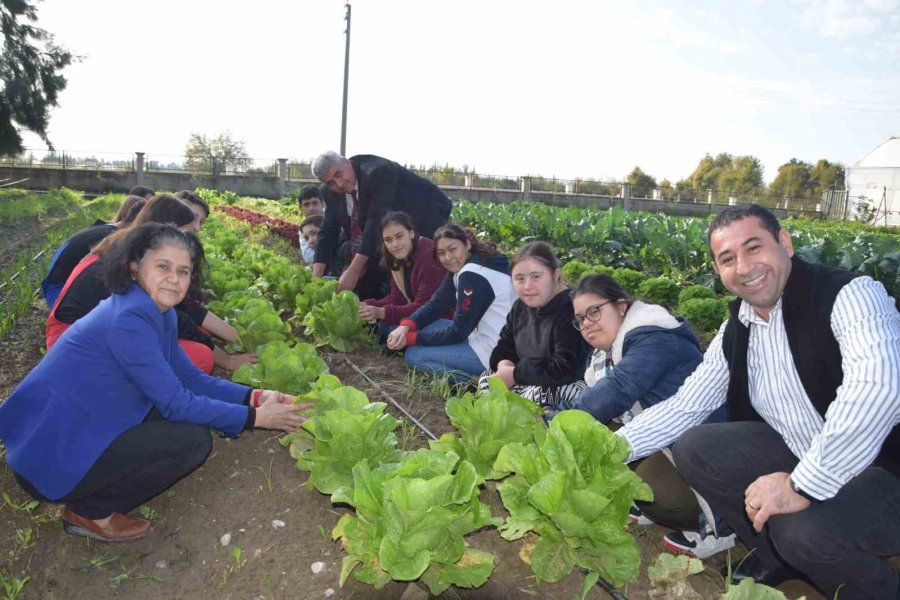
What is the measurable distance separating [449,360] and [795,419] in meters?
2.27

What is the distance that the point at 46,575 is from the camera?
7.60 ft

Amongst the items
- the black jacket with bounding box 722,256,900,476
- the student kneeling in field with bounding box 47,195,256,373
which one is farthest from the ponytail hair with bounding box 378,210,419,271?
the black jacket with bounding box 722,256,900,476

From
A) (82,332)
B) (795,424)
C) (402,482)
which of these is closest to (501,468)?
(402,482)

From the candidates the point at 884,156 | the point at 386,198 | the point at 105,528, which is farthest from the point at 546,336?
the point at 884,156

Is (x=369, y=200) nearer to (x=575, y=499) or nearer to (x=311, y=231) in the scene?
(x=311, y=231)

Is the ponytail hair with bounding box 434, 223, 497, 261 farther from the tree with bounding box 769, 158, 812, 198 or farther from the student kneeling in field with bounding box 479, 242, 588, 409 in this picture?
the tree with bounding box 769, 158, 812, 198

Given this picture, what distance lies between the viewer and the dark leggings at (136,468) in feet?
7.59

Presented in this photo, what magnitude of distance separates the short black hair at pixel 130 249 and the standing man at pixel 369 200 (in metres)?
2.69

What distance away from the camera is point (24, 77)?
20.7 meters

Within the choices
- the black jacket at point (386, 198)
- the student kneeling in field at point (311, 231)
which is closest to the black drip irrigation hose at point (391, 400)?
the black jacket at point (386, 198)

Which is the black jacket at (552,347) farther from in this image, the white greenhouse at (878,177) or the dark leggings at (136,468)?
the white greenhouse at (878,177)

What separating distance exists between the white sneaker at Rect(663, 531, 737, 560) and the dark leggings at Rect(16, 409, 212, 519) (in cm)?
189

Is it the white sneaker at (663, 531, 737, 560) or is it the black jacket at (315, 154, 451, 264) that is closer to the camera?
the white sneaker at (663, 531, 737, 560)

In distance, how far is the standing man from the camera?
5.15 m
